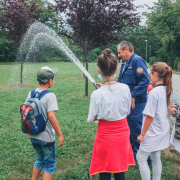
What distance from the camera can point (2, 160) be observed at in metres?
3.82

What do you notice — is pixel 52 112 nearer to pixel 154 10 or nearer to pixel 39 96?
pixel 39 96

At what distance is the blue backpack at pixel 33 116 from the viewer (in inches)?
102

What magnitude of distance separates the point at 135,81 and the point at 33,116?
1975mm

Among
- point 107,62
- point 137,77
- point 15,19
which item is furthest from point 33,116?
point 15,19

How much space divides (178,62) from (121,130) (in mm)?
33356

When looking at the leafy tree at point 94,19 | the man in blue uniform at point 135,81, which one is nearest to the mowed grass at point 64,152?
the man in blue uniform at point 135,81

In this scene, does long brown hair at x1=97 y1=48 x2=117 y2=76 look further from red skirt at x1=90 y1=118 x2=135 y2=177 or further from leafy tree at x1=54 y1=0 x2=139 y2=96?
leafy tree at x1=54 y1=0 x2=139 y2=96

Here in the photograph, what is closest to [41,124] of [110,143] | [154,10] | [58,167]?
[110,143]

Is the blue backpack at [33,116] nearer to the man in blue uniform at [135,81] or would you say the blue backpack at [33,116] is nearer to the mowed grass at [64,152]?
the mowed grass at [64,152]

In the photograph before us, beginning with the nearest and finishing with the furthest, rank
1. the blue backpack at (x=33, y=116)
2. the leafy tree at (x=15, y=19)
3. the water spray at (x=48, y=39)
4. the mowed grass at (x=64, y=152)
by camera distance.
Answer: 1. the blue backpack at (x=33, y=116)
2. the mowed grass at (x=64, y=152)
3. the water spray at (x=48, y=39)
4. the leafy tree at (x=15, y=19)

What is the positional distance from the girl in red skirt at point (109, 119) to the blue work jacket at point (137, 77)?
4.20 feet

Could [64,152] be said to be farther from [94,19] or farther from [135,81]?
[94,19]

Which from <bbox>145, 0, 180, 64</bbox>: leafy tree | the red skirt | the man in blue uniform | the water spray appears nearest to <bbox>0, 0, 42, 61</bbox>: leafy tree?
the water spray

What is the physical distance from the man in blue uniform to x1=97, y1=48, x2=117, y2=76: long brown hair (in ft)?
4.52
